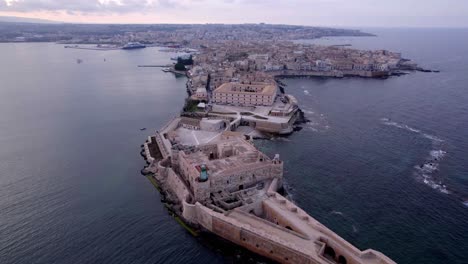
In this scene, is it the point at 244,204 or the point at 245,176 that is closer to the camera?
the point at 244,204

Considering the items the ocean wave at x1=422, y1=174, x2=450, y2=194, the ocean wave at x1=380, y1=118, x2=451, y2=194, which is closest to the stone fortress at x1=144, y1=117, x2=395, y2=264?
the ocean wave at x1=422, y1=174, x2=450, y2=194

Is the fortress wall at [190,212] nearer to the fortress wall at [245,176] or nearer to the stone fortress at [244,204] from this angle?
the stone fortress at [244,204]

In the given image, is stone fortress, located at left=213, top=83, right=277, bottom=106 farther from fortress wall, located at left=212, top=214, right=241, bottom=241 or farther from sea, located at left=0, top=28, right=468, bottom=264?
fortress wall, located at left=212, top=214, right=241, bottom=241

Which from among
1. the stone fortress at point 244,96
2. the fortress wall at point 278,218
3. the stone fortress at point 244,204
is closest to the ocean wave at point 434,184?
the stone fortress at point 244,204

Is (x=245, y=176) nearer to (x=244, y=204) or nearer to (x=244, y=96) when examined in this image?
(x=244, y=204)

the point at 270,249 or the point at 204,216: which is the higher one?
the point at 204,216

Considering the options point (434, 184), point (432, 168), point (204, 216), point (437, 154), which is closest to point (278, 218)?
point (204, 216)

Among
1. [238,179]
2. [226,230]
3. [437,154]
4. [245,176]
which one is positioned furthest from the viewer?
[437,154]
